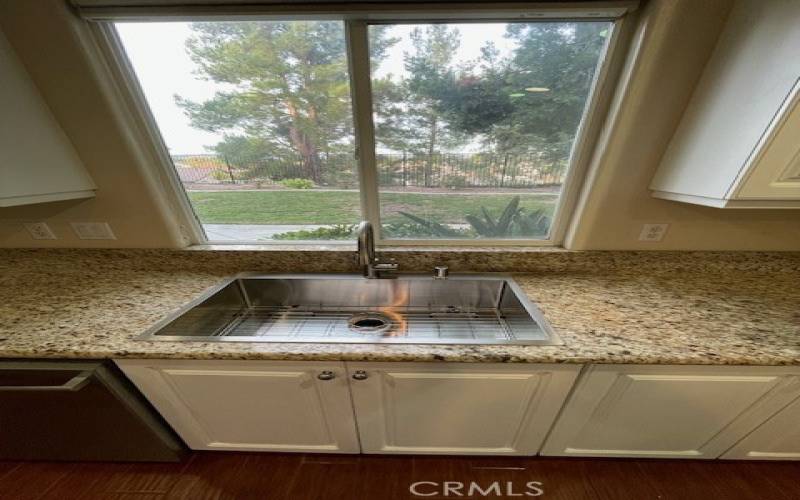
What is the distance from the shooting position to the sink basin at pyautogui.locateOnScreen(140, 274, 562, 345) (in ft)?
3.91

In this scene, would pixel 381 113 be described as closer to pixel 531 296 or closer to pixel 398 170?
pixel 398 170

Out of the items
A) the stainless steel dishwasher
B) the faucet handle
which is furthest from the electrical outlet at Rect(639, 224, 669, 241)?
the stainless steel dishwasher

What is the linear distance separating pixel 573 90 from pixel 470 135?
0.43 metres

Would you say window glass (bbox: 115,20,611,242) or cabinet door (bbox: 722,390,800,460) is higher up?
window glass (bbox: 115,20,611,242)

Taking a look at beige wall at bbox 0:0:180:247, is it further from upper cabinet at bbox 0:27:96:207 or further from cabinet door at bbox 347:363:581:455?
cabinet door at bbox 347:363:581:455

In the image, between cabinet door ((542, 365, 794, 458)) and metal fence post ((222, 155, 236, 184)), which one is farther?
metal fence post ((222, 155, 236, 184))

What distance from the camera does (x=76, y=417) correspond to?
38.4 inches

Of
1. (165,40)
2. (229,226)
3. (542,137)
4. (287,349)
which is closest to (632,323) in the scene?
(542,137)

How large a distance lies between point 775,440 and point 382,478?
1.63 m

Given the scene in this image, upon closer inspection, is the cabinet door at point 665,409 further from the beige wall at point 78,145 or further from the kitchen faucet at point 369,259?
the beige wall at point 78,145

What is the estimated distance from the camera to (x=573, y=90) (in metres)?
1.04

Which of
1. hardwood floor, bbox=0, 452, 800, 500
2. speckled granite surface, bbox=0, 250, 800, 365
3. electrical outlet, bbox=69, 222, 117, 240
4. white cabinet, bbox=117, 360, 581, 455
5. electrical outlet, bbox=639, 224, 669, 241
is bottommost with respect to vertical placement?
hardwood floor, bbox=0, 452, 800, 500

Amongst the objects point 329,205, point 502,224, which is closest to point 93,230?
point 329,205

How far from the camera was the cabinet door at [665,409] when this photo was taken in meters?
0.85
